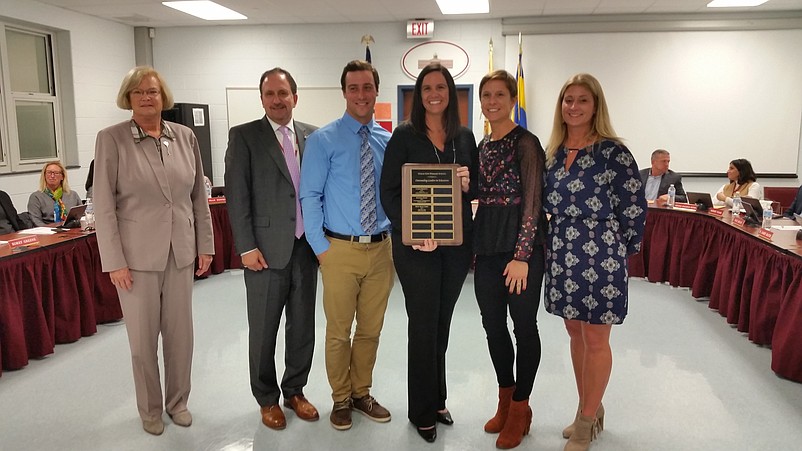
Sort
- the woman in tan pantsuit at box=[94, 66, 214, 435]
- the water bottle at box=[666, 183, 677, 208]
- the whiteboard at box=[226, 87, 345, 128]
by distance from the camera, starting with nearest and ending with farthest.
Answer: the woman in tan pantsuit at box=[94, 66, 214, 435] → the water bottle at box=[666, 183, 677, 208] → the whiteboard at box=[226, 87, 345, 128]

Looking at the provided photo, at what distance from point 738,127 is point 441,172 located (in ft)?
22.9

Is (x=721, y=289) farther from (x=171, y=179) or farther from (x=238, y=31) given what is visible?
(x=238, y=31)

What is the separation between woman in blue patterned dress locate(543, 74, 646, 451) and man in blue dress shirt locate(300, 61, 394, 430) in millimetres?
776

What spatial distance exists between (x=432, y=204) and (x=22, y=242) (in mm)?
3097

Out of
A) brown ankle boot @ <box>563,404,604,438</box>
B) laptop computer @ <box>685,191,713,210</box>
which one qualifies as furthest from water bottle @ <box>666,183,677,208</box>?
brown ankle boot @ <box>563,404,604,438</box>

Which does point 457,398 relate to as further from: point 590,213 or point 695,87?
point 695,87

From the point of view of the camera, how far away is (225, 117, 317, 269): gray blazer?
2.73 m

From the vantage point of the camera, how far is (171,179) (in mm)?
2766

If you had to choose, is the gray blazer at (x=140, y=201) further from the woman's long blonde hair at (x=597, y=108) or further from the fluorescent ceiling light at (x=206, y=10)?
the fluorescent ceiling light at (x=206, y=10)

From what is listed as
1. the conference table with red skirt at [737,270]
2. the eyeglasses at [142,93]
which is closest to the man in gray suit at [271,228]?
the eyeglasses at [142,93]

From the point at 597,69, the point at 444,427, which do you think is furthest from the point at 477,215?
the point at 597,69

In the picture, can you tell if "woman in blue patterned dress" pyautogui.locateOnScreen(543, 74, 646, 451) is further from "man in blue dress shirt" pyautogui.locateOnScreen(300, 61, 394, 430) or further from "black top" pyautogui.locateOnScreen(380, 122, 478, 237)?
"man in blue dress shirt" pyautogui.locateOnScreen(300, 61, 394, 430)

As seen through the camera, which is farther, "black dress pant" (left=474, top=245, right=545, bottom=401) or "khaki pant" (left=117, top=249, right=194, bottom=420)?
"khaki pant" (left=117, top=249, right=194, bottom=420)

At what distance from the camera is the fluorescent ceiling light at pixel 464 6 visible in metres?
7.05
